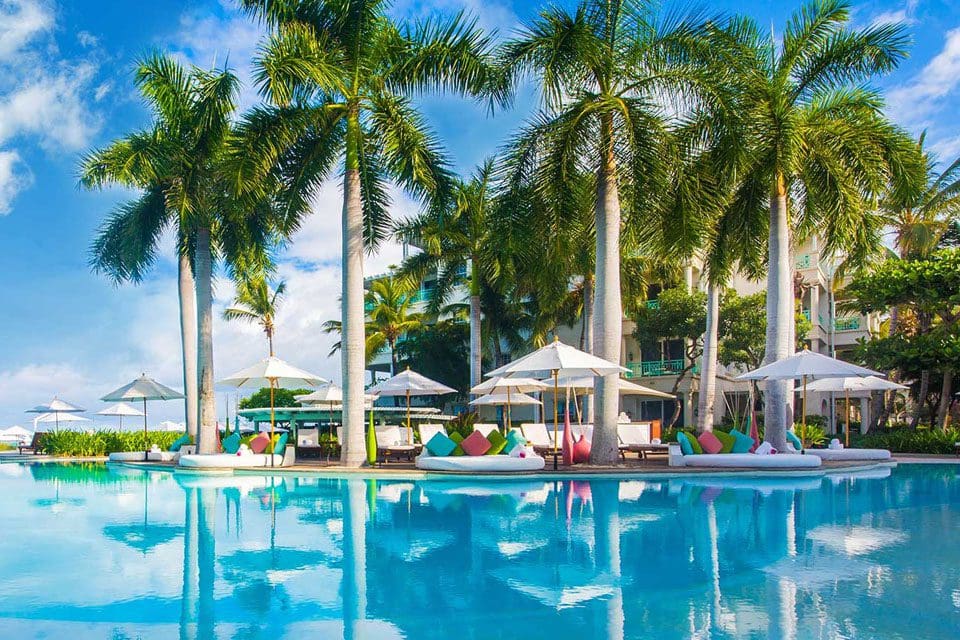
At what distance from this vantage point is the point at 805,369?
1784cm

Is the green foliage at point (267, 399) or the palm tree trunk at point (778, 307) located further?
the green foliage at point (267, 399)

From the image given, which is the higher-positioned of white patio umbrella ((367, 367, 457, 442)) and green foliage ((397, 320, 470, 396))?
green foliage ((397, 320, 470, 396))

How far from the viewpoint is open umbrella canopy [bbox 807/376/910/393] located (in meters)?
21.6

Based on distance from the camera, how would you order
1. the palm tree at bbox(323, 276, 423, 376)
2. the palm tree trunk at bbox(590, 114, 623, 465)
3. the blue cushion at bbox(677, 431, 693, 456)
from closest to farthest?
the palm tree trunk at bbox(590, 114, 623, 465), the blue cushion at bbox(677, 431, 693, 456), the palm tree at bbox(323, 276, 423, 376)

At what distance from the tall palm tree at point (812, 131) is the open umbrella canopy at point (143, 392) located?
18.4m

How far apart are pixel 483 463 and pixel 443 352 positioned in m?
22.9

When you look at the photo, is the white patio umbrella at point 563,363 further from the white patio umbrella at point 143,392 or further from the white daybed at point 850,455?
the white patio umbrella at point 143,392

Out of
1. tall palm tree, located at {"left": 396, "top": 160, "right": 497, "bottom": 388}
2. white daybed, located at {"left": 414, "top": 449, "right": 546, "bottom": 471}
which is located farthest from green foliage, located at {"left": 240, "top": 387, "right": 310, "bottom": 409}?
white daybed, located at {"left": 414, "top": 449, "right": 546, "bottom": 471}

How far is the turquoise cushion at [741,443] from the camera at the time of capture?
1819cm

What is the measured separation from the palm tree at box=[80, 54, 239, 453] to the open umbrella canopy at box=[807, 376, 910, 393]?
1646cm

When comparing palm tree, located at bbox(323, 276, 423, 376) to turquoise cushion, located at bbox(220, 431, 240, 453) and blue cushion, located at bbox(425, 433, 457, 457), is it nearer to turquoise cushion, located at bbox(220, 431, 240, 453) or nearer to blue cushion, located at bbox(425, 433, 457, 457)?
turquoise cushion, located at bbox(220, 431, 240, 453)

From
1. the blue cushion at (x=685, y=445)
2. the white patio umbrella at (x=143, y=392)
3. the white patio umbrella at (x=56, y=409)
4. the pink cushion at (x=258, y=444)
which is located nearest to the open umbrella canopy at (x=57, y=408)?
→ the white patio umbrella at (x=56, y=409)

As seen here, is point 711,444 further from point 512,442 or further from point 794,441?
point 512,442

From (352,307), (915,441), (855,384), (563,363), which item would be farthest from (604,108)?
(915,441)
